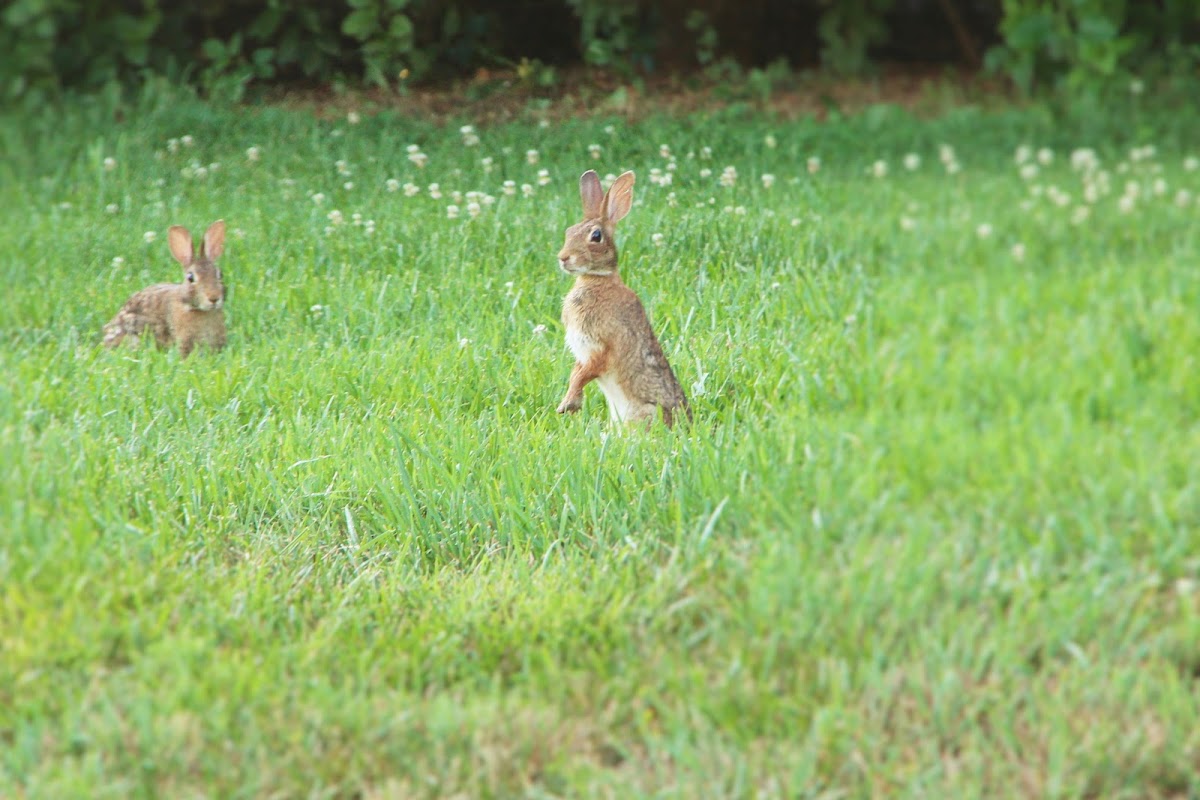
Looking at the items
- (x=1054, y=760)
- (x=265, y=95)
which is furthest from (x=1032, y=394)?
(x=265, y=95)

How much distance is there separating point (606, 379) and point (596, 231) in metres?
0.50

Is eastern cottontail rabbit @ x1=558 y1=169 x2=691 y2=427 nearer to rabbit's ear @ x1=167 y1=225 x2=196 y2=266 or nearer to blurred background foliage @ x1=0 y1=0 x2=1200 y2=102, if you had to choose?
rabbit's ear @ x1=167 y1=225 x2=196 y2=266

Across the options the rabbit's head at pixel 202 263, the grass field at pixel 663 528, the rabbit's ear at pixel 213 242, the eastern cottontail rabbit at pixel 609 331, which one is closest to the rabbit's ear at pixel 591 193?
the eastern cottontail rabbit at pixel 609 331

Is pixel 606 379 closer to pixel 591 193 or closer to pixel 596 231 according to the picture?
pixel 596 231

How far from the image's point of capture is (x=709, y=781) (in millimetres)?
2912

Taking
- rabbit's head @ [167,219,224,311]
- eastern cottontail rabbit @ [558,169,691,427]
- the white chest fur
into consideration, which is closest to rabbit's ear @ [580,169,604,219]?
eastern cottontail rabbit @ [558,169,691,427]

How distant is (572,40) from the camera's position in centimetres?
838

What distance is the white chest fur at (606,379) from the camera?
4.65 m

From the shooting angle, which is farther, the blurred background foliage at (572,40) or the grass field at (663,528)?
the blurred background foliage at (572,40)

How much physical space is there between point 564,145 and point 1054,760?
15.1 feet

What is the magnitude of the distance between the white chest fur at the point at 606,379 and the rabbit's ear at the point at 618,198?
1.37 feet

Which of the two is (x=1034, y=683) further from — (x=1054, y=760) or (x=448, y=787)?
(x=448, y=787)

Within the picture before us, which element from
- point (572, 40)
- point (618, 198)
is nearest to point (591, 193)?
point (618, 198)

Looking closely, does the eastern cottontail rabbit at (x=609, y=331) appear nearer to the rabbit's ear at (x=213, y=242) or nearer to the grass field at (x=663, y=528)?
the grass field at (x=663, y=528)
